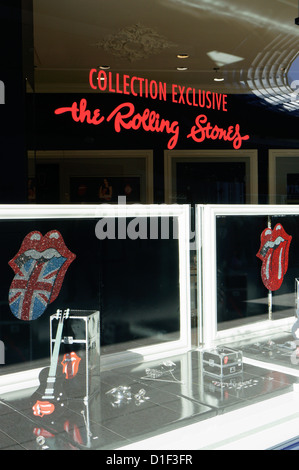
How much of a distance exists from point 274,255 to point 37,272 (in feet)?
5.75

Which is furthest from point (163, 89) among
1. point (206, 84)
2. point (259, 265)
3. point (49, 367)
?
point (49, 367)

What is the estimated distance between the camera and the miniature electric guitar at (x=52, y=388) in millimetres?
2191

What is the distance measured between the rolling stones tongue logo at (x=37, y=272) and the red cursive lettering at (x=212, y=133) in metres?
1.08

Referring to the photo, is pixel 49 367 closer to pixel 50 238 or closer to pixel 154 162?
pixel 50 238

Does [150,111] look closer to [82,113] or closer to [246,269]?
[82,113]

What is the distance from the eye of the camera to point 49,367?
244 centimetres

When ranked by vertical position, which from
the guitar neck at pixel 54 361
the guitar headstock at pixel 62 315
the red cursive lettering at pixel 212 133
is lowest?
the guitar neck at pixel 54 361

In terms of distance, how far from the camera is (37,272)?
2.60 metres

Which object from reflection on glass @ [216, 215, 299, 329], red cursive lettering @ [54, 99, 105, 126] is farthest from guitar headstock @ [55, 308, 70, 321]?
reflection on glass @ [216, 215, 299, 329]

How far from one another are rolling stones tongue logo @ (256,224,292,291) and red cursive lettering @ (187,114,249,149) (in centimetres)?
64

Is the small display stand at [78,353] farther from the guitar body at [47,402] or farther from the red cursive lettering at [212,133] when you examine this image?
the red cursive lettering at [212,133]

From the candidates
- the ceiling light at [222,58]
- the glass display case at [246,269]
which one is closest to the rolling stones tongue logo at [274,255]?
the glass display case at [246,269]

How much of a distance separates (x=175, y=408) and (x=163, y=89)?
5.76 ft

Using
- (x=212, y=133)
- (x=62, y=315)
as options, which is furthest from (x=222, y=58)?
(x=62, y=315)
